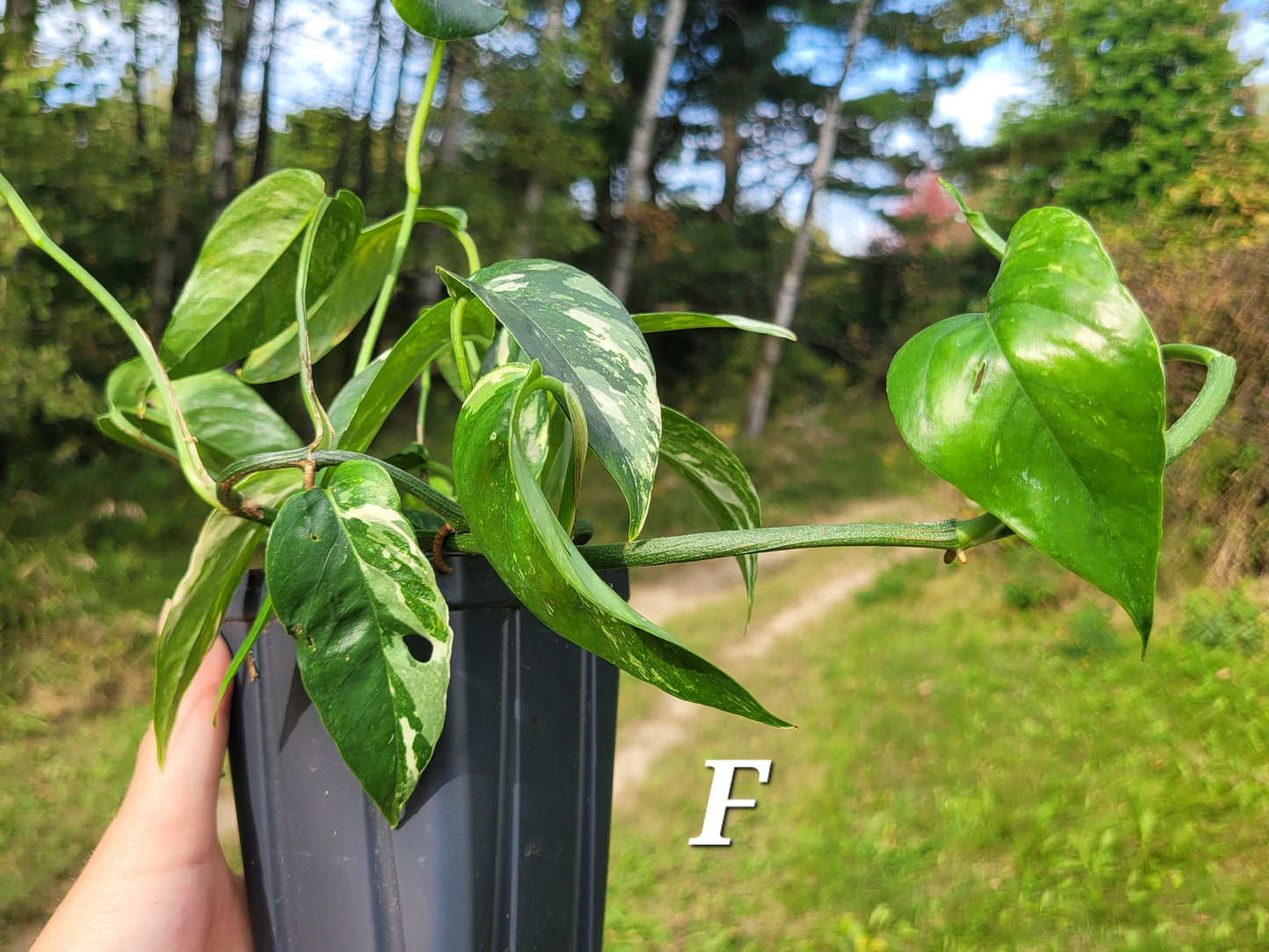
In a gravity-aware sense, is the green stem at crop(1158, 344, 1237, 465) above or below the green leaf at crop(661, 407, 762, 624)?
above

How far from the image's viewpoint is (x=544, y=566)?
0.22 m

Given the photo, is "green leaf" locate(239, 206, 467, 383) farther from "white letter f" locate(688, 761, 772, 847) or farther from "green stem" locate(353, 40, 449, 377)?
"white letter f" locate(688, 761, 772, 847)

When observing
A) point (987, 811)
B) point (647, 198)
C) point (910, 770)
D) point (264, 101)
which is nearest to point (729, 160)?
point (647, 198)

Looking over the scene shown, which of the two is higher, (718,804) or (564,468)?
(564,468)

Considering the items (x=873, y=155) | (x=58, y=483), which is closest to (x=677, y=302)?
(x=873, y=155)

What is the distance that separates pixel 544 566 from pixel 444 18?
0.24 meters

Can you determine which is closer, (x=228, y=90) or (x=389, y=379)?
(x=389, y=379)

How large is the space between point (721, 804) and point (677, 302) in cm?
529

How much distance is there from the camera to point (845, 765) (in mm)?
1771

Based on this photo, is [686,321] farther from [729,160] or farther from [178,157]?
[729,160]

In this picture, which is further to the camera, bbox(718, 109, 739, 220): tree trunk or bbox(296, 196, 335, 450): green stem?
bbox(718, 109, 739, 220): tree trunk

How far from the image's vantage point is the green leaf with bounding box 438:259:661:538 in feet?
0.81

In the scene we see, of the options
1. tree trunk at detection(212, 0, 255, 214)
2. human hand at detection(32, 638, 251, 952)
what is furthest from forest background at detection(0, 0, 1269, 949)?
human hand at detection(32, 638, 251, 952)

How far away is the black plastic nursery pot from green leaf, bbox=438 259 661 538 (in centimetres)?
10
